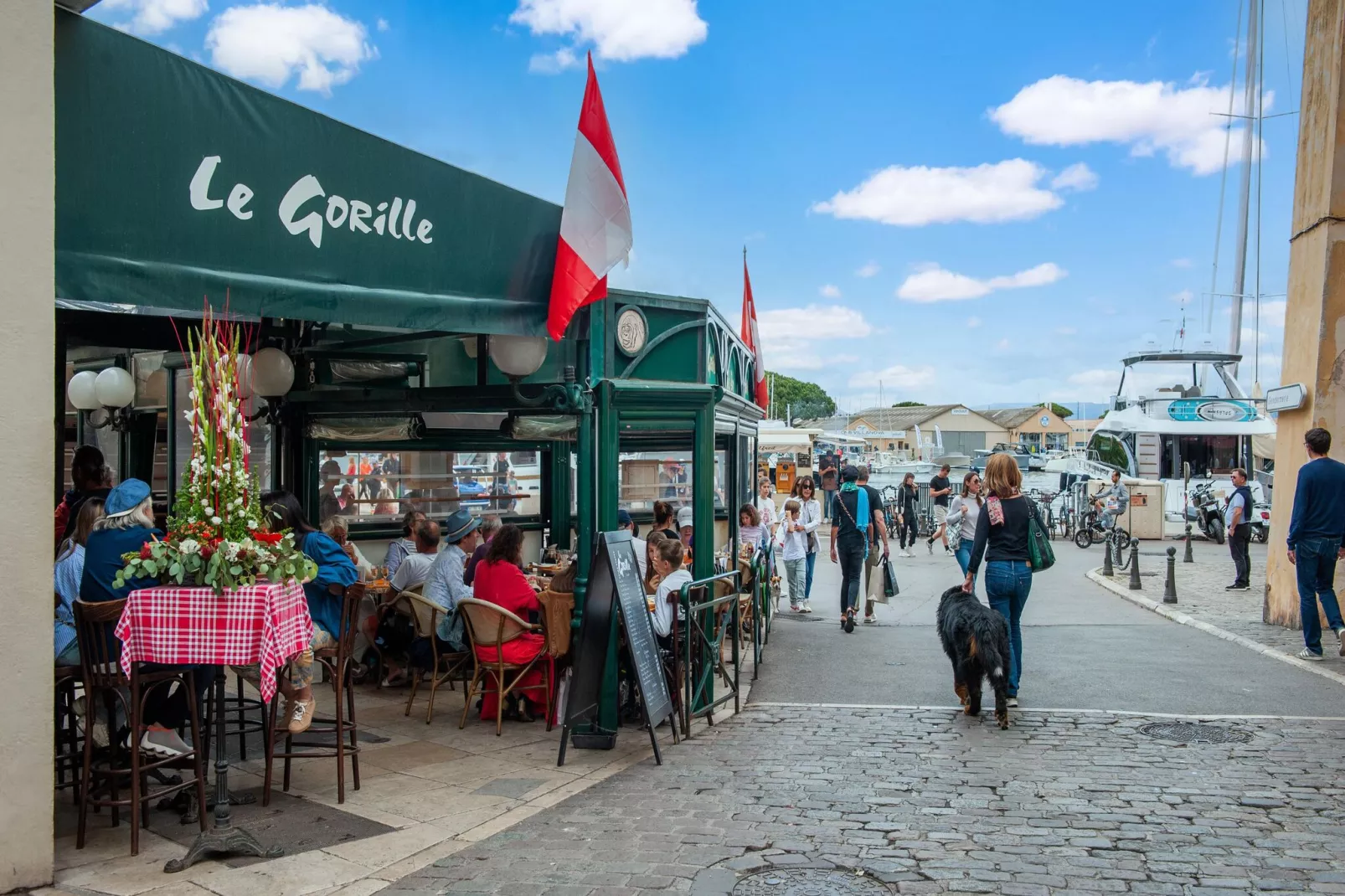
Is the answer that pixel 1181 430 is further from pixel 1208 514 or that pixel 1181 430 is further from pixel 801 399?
pixel 801 399

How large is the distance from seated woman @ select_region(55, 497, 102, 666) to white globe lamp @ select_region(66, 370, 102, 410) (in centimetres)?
420

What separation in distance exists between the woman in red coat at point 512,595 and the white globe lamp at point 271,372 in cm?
265

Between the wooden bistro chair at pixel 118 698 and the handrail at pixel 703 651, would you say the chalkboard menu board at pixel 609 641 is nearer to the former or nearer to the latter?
the handrail at pixel 703 651

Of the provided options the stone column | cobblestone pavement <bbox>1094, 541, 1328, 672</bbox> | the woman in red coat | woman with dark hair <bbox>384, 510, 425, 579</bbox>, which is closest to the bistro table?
the woman in red coat

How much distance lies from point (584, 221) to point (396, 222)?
131 cm

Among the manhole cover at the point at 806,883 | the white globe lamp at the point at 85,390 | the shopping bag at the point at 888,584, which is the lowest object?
the shopping bag at the point at 888,584

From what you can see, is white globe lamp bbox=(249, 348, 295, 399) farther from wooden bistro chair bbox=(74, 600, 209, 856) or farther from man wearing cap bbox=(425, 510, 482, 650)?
wooden bistro chair bbox=(74, 600, 209, 856)

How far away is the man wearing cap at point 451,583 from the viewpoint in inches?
306

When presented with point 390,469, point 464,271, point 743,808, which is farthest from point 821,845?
point 390,469

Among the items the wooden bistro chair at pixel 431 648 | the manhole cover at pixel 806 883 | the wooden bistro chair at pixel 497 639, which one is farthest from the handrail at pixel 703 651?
the manhole cover at pixel 806 883

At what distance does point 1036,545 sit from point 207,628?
5690mm

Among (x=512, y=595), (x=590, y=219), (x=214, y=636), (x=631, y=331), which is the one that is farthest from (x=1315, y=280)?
(x=214, y=636)

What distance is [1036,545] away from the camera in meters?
7.76

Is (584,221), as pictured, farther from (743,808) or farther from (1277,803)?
(1277,803)
